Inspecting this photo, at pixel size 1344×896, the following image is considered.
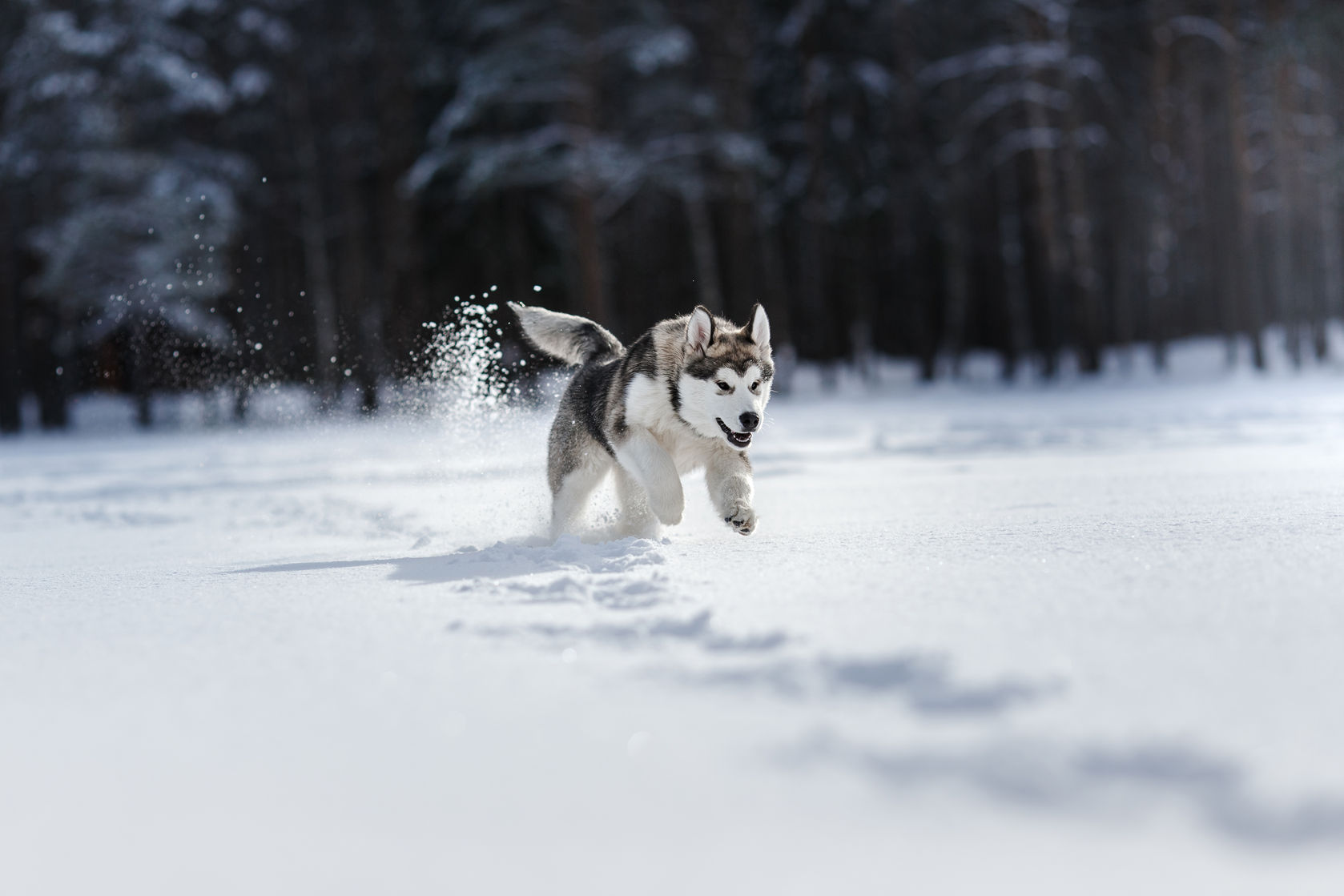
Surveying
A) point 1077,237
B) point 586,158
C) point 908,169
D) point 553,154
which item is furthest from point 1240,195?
point 553,154

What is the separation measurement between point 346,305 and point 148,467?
11.3 m

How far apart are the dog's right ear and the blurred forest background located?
527 inches

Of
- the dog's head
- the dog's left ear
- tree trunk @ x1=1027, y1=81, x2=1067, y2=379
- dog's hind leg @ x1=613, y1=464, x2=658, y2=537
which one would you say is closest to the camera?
the dog's head

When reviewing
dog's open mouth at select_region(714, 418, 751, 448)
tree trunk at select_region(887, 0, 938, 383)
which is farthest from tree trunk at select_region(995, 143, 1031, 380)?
dog's open mouth at select_region(714, 418, 751, 448)

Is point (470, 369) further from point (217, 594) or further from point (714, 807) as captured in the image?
point (714, 807)

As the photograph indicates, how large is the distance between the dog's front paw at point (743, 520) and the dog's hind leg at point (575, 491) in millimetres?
975

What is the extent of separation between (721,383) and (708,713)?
2910mm

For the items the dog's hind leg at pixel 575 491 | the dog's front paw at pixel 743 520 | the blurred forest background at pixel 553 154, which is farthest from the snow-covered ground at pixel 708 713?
the blurred forest background at pixel 553 154

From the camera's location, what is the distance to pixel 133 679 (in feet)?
8.78

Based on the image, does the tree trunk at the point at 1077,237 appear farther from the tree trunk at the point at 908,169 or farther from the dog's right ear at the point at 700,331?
the dog's right ear at the point at 700,331

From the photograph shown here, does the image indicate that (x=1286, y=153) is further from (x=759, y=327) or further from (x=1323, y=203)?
(x=759, y=327)

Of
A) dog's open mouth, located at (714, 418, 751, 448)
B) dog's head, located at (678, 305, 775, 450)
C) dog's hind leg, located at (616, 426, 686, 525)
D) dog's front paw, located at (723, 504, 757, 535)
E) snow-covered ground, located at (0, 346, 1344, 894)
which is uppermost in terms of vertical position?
dog's head, located at (678, 305, 775, 450)

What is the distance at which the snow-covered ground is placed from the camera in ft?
5.48

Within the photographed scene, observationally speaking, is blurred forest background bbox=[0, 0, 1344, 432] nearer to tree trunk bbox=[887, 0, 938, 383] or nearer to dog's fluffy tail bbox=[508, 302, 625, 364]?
tree trunk bbox=[887, 0, 938, 383]
